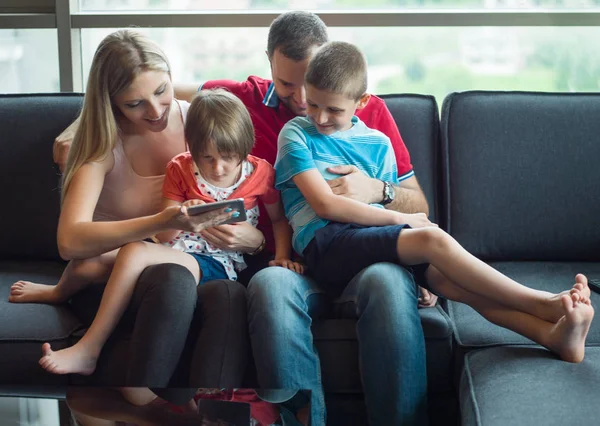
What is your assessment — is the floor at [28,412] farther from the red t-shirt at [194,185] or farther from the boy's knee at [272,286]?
the red t-shirt at [194,185]

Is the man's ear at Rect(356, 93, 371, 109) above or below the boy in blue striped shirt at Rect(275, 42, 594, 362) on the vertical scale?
above

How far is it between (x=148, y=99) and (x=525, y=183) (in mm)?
1093

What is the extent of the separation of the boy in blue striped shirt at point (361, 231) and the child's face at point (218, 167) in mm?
120

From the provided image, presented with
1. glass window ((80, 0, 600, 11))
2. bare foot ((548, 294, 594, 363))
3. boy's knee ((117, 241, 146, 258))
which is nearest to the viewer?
bare foot ((548, 294, 594, 363))

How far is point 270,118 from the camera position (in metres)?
2.14

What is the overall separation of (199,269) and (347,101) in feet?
1.78

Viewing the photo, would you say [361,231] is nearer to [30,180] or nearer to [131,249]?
[131,249]

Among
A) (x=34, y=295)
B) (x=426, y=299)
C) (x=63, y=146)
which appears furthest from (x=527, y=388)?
(x=63, y=146)

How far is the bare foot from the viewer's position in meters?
1.56

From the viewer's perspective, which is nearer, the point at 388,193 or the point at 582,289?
the point at 582,289

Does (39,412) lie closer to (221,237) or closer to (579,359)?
(221,237)

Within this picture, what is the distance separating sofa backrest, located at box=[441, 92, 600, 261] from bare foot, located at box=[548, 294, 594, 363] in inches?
24.8

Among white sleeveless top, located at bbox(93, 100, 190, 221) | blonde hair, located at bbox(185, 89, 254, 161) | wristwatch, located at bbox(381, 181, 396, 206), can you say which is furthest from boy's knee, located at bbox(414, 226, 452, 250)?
white sleeveless top, located at bbox(93, 100, 190, 221)

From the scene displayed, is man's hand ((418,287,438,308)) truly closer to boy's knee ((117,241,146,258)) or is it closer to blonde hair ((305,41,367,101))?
blonde hair ((305,41,367,101))
